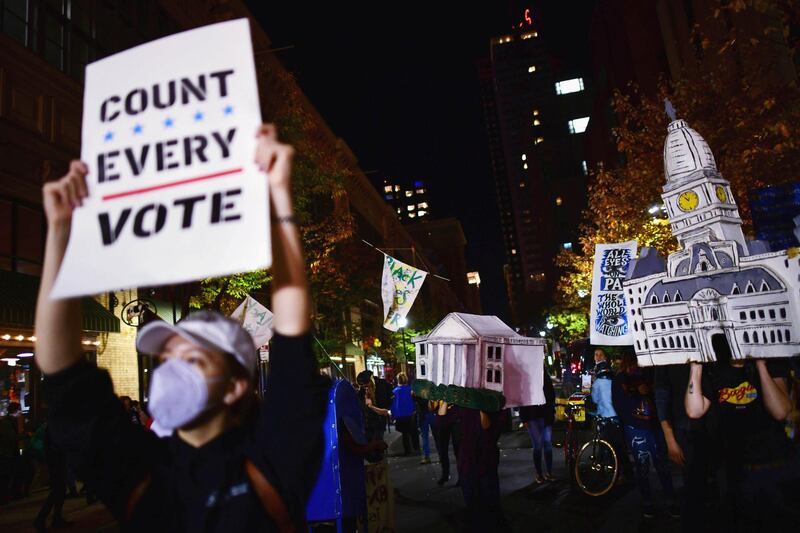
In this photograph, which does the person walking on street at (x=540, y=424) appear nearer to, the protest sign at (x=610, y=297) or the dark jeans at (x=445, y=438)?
the dark jeans at (x=445, y=438)

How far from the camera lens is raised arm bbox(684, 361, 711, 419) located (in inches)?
189

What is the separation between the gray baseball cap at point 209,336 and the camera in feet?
6.71

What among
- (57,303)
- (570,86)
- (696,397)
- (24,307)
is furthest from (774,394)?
A: (570,86)

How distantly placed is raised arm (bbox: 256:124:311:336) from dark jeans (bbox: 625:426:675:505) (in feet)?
22.9

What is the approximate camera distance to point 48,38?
14812 millimetres

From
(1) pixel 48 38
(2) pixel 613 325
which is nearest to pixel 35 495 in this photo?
(1) pixel 48 38

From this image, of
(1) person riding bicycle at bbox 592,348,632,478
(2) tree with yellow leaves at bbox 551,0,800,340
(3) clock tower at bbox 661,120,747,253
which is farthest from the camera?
(2) tree with yellow leaves at bbox 551,0,800,340

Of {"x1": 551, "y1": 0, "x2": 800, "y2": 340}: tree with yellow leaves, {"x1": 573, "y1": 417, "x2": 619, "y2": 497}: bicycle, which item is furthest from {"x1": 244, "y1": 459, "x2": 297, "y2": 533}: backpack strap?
{"x1": 551, "y1": 0, "x2": 800, "y2": 340}: tree with yellow leaves

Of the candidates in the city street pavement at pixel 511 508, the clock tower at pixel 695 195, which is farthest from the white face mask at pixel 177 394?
the city street pavement at pixel 511 508

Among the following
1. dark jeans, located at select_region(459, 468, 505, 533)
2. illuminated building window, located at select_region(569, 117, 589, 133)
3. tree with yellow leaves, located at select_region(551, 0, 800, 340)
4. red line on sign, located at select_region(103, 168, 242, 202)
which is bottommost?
dark jeans, located at select_region(459, 468, 505, 533)

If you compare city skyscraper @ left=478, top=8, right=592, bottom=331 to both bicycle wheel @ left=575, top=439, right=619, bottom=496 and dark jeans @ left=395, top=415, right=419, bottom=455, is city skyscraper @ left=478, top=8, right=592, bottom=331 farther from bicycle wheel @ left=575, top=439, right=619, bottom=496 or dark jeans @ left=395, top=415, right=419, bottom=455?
bicycle wheel @ left=575, top=439, right=619, bottom=496

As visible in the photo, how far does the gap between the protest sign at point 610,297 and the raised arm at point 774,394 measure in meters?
2.67

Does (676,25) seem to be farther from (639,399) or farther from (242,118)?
(242,118)

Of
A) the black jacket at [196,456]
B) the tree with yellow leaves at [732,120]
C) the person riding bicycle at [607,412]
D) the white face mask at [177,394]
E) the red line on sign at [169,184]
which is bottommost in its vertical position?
the person riding bicycle at [607,412]
